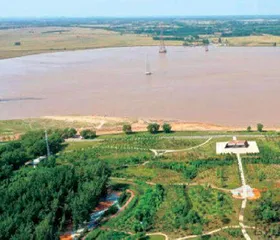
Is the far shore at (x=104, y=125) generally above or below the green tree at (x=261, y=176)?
below

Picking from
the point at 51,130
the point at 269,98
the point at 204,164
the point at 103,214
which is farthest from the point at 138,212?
the point at 269,98

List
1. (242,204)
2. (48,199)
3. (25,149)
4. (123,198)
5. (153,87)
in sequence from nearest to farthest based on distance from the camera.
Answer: (48,199) < (242,204) < (123,198) < (25,149) < (153,87)

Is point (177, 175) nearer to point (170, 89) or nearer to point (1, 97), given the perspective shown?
point (170, 89)

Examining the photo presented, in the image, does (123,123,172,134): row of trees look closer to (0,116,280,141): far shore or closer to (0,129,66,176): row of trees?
(0,116,280,141): far shore

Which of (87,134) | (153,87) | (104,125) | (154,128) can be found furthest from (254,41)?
(87,134)

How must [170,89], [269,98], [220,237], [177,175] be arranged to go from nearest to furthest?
[220,237] < [177,175] < [269,98] < [170,89]

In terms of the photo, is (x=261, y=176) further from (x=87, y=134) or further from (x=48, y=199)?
(x=87, y=134)

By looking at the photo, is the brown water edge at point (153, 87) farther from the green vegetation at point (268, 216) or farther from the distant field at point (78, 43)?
the green vegetation at point (268, 216)

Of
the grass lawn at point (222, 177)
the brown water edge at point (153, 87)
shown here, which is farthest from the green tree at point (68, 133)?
the grass lawn at point (222, 177)
